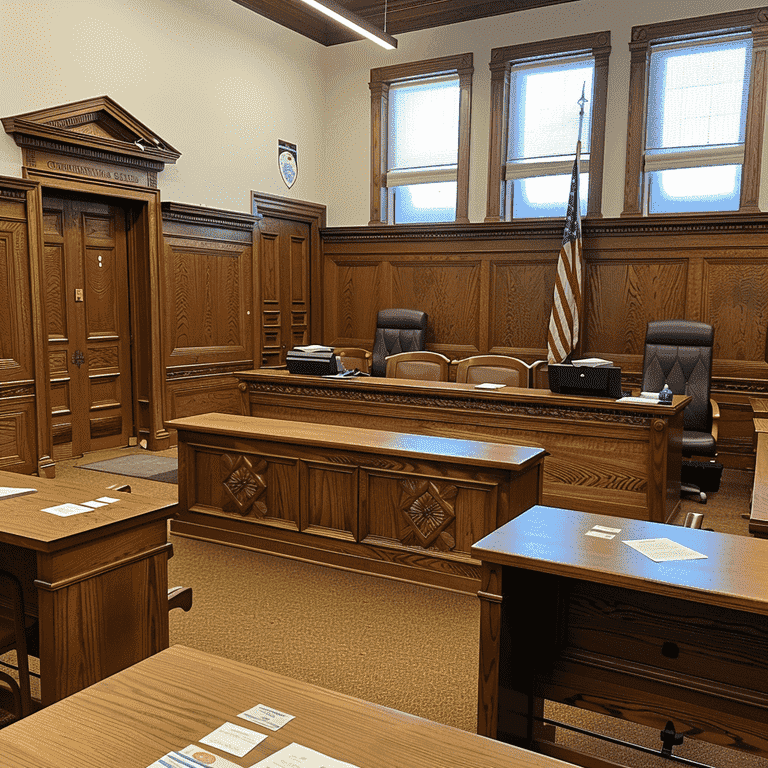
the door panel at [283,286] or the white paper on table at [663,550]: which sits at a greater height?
the door panel at [283,286]

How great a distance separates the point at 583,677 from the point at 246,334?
5788mm

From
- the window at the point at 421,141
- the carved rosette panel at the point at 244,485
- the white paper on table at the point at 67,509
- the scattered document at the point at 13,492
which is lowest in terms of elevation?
the carved rosette panel at the point at 244,485

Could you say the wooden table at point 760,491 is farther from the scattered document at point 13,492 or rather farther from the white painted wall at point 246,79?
the white painted wall at point 246,79

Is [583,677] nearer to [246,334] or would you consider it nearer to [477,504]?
[477,504]

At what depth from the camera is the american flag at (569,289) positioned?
253 inches

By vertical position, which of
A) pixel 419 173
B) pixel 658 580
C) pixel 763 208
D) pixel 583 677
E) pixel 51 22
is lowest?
pixel 583 677

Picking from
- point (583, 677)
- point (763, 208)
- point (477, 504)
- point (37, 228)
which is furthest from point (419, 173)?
point (583, 677)

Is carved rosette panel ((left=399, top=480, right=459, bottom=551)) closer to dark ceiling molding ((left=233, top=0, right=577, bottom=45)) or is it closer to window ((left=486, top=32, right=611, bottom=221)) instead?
window ((left=486, top=32, right=611, bottom=221))

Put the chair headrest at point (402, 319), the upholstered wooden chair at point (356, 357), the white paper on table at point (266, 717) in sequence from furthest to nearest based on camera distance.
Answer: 1. the chair headrest at point (402, 319)
2. the upholstered wooden chair at point (356, 357)
3. the white paper on table at point (266, 717)

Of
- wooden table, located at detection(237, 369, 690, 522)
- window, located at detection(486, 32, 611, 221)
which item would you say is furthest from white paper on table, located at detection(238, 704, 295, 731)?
window, located at detection(486, 32, 611, 221)

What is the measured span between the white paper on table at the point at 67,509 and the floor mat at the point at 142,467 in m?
3.05

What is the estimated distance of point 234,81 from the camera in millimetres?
6938

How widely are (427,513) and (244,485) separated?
1048 mm

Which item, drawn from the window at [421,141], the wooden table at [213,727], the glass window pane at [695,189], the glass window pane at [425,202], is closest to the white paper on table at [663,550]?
the wooden table at [213,727]
